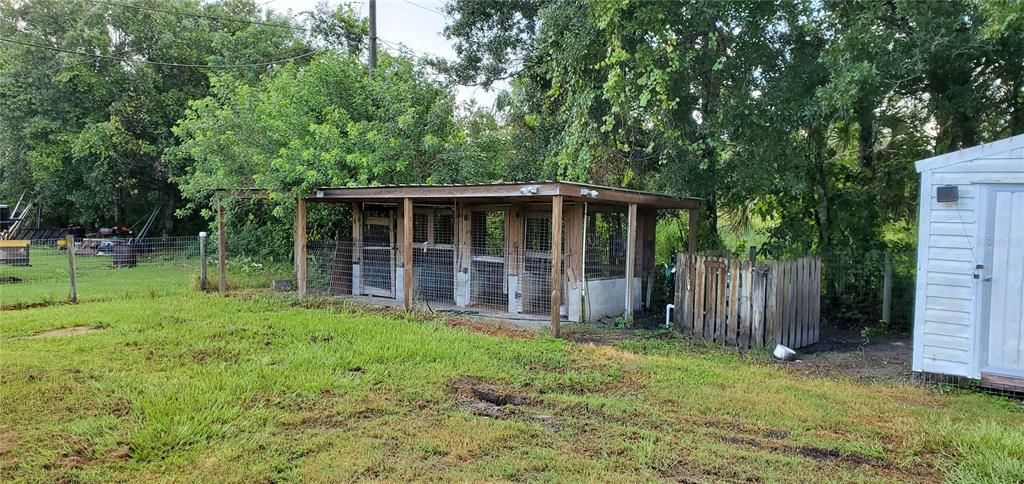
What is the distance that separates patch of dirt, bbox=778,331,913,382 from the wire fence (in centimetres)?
964

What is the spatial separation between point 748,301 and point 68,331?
7.95m

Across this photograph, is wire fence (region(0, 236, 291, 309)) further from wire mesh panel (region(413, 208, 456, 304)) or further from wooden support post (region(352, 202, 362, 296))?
wire mesh panel (region(413, 208, 456, 304))

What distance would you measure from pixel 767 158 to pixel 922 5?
2.40 m

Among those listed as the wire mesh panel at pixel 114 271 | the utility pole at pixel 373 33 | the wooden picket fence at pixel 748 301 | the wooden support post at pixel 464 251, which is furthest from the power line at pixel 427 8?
the wooden picket fence at pixel 748 301

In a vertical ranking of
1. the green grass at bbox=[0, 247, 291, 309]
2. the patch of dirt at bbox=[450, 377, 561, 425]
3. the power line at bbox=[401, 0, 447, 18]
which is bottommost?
the patch of dirt at bbox=[450, 377, 561, 425]

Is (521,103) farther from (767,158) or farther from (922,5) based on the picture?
(922,5)

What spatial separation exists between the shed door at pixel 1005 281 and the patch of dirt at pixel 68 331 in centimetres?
915

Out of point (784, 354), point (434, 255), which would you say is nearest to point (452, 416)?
point (784, 354)

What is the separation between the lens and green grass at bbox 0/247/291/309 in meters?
9.52

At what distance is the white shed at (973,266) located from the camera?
488 centimetres

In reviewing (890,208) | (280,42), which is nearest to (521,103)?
(890,208)

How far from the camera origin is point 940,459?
11.5 ft

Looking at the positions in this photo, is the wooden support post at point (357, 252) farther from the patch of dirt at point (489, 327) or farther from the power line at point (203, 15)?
the power line at point (203, 15)

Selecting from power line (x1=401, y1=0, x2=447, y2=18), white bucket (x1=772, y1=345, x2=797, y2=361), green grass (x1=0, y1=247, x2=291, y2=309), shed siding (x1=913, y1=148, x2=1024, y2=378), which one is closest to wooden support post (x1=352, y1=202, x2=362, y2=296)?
green grass (x1=0, y1=247, x2=291, y2=309)
